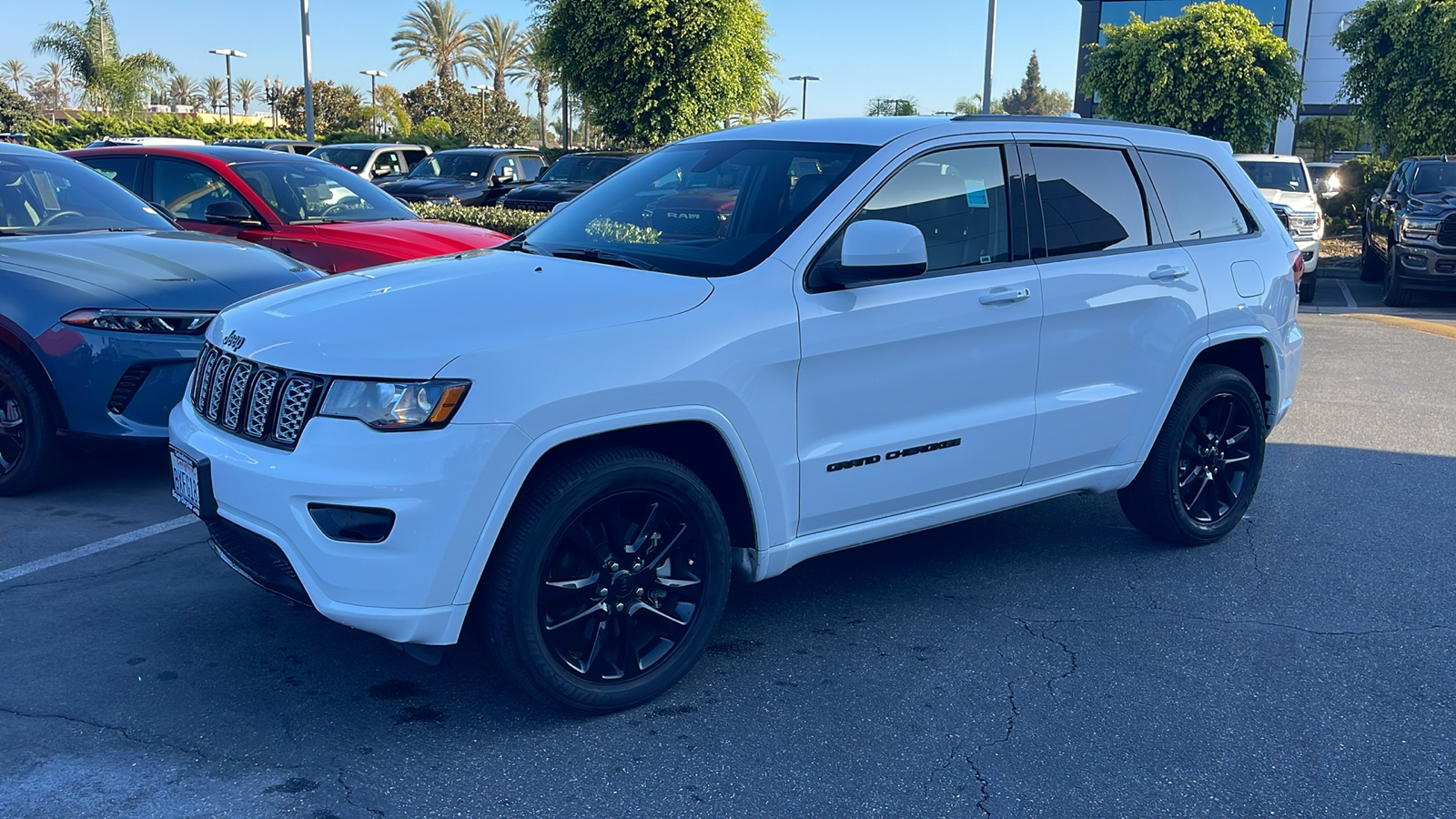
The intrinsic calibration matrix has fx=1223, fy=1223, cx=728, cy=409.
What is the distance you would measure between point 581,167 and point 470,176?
73.5 inches

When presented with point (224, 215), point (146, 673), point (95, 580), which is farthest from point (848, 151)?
point (224, 215)

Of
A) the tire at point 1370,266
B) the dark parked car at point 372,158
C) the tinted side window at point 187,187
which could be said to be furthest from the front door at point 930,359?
the dark parked car at point 372,158

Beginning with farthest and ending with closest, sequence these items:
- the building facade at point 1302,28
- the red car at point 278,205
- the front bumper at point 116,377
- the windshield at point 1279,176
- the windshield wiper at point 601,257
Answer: the building facade at point 1302,28
the windshield at point 1279,176
the red car at point 278,205
the front bumper at point 116,377
the windshield wiper at point 601,257

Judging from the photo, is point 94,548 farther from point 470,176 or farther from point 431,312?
point 470,176

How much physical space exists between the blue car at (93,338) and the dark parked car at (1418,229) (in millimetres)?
12856

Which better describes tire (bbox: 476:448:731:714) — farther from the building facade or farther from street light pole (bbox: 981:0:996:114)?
the building facade

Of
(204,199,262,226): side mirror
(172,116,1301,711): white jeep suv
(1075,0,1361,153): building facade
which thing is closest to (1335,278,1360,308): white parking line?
(172,116,1301,711): white jeep suv

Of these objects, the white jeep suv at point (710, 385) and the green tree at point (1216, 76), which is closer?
the white jeep suv at point (710, 385)

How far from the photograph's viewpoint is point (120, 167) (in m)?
8.82

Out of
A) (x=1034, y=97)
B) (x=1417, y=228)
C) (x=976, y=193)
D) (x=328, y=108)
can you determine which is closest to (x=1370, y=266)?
(x=1417, y=228)

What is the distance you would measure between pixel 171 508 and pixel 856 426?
3451 millimetres

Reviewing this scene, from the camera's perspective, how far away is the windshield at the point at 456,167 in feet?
67.1

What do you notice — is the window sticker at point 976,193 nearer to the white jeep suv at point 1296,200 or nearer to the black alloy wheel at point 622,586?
the black alloy wheel at point 622,586

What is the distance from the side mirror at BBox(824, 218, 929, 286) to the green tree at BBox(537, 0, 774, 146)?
75.8 feet
